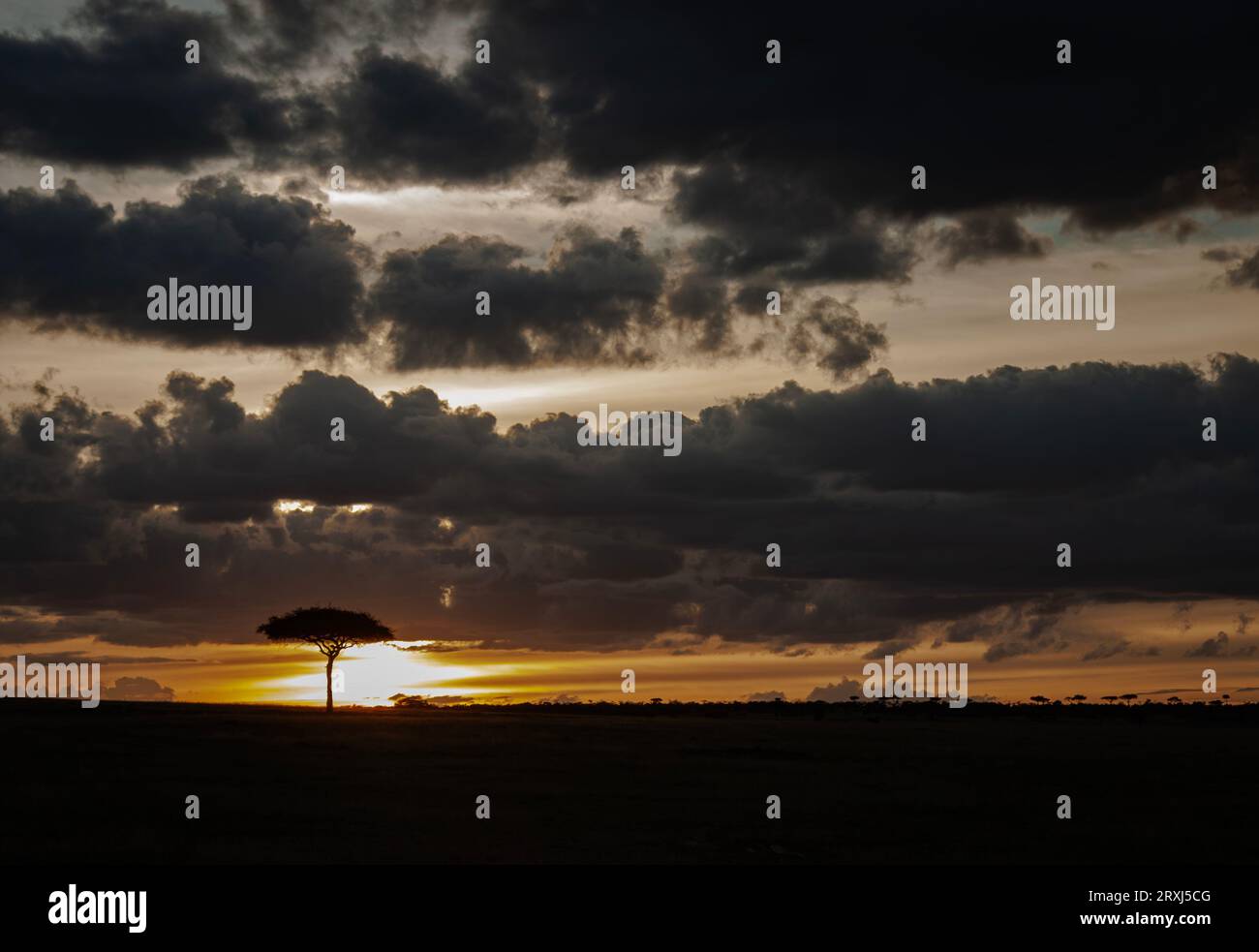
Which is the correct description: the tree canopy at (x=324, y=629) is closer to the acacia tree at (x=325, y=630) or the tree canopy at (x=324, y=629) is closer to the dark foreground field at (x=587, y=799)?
the acacia tree at (x=325, y=630)

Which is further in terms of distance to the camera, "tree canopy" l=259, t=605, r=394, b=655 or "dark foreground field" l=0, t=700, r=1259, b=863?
"tree canopy" l=259, t=605, r=394, b=655

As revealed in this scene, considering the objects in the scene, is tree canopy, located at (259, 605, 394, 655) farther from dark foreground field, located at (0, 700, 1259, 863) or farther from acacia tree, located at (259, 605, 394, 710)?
dark foreground field, located at (0, 700, 1259, 863)

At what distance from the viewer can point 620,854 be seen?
36.8 m

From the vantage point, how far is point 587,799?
155 feet

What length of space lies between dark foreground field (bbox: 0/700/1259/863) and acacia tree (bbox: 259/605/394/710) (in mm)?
47137

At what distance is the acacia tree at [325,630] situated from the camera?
129 meters

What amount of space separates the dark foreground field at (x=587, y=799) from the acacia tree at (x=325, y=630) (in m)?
47.1

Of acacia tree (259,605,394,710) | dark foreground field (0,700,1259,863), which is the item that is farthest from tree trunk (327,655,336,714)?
dark foreground field (0,700,1259,863)

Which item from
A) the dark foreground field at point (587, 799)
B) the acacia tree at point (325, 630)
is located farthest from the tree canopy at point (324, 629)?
the dark foreground field at point (587, 799)

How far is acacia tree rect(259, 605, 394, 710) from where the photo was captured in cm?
12912
